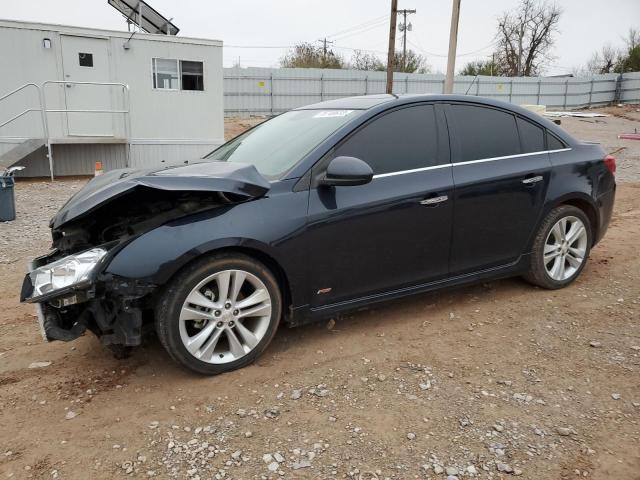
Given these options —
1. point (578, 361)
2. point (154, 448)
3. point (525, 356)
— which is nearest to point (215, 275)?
point (154, 448)

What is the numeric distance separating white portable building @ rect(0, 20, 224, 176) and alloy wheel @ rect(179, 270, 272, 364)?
382 inches

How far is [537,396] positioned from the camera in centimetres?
290

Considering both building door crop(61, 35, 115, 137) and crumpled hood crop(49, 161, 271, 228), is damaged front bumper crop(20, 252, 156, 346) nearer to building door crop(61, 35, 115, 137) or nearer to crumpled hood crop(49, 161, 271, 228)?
crumpled hood crop(49, 161, 271, 228)

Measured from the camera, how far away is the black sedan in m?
2.89

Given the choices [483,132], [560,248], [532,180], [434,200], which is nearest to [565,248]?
[560,248]

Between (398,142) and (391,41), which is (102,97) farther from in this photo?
(391,41)

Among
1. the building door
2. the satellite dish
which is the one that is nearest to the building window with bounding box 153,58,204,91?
the building door

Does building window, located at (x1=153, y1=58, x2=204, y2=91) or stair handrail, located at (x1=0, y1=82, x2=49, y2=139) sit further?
building window, located at (x1=153, y1=58, x2=204, y2=91)

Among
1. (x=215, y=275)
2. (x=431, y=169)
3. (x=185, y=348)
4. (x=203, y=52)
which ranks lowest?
(x=185, y=348)

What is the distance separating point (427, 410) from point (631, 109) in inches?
1522

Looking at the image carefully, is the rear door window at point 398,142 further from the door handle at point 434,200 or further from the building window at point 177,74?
the building window at point 177,74

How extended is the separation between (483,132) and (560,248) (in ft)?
3.98

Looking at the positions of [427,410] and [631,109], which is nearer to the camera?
[427,410]

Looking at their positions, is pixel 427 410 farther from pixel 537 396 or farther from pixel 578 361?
pixel 578 361
